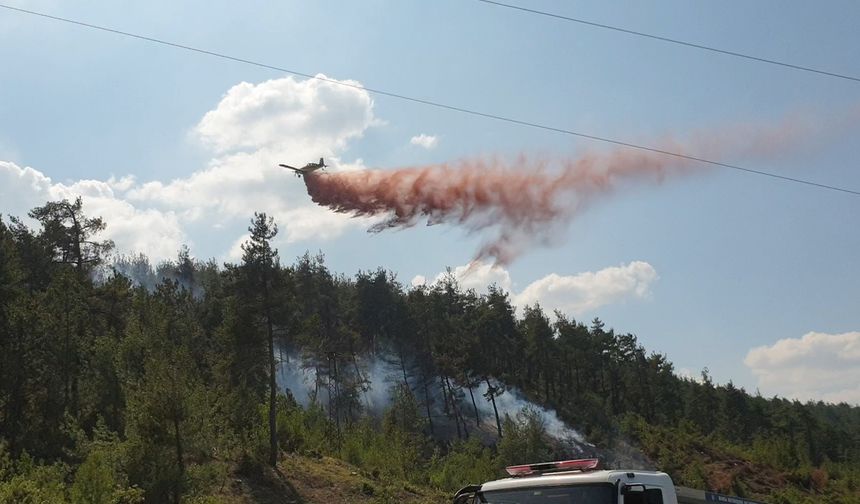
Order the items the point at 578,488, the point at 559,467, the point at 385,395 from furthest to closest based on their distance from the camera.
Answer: the point at 385,395 → the point at 559,467 → the point at 578,488

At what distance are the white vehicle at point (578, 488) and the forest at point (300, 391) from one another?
54.8 feet

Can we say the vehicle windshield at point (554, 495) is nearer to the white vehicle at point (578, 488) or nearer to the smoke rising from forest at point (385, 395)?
the white vehicle at point (578, 488)

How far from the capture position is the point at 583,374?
355ft

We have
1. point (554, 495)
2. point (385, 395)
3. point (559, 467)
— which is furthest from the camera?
point (385, 395)

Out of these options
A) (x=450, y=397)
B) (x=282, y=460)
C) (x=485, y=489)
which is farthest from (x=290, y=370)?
(x=485, y=489)

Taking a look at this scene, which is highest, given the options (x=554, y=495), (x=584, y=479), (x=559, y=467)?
(x=559, y=467)

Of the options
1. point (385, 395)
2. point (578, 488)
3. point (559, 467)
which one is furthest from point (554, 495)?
point (385, 395)

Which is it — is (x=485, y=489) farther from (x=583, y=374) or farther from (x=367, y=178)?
(x=583, y=374)

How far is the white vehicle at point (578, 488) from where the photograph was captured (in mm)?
9156

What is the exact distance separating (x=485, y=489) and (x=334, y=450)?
51591 millimetres

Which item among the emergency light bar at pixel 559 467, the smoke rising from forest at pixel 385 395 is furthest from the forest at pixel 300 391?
the emergency light bar at pixel 559 467

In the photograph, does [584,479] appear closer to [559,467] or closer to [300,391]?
[559,467]

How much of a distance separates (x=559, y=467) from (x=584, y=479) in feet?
5.21

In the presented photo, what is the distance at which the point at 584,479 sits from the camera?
945 cm
